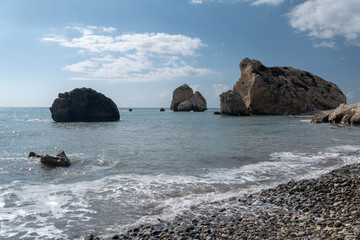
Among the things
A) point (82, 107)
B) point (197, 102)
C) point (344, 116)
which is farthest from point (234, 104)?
point (197, 102)

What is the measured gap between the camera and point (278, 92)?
68.6m

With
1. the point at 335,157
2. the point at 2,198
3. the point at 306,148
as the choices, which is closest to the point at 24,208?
the point at 2,198

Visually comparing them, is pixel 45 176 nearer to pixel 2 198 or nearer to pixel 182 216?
pixel 2 198

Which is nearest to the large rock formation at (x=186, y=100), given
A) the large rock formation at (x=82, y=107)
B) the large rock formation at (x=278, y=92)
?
the large rock formation at (x=278, y=92)

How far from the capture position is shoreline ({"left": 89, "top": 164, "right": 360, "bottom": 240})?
502 cm

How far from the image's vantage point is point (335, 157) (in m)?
14.0

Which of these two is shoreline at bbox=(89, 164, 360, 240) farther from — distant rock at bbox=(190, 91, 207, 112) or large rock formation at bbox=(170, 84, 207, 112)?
distant rock at bbox=(190, 91, 207, 112)

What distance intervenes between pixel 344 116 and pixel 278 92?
3388cm

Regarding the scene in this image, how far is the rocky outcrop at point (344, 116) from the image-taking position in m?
33.5

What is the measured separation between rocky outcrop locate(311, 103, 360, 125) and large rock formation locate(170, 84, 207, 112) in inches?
2794

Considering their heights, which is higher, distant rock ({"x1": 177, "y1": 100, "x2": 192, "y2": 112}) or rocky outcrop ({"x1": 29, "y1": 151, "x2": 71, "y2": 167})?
distant rock ({"x1": 177, "y1": 100, "x2": 192, "y2": 112})

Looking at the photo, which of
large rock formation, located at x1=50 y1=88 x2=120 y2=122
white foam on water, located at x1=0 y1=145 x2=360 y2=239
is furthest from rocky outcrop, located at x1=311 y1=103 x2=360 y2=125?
large rock formation, located at x1=50 y1=88 x2=120 y2=122

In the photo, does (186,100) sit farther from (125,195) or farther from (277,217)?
(277,217)

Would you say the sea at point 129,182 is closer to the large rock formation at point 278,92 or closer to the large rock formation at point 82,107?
the large rock formation at point 82,107
